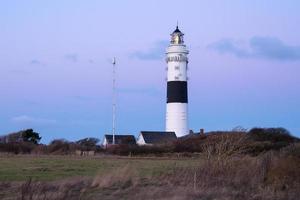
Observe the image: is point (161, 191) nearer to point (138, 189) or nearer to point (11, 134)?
point (138, 189)

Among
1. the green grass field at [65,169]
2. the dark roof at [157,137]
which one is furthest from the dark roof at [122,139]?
the green grass field at [65,169]

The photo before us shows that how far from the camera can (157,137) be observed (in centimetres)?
8894

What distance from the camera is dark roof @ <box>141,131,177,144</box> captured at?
81.9m

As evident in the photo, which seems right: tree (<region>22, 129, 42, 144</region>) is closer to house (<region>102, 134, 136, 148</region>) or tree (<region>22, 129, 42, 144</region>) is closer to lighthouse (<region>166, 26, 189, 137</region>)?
house (<region>102, 134, 136, 148</region>)

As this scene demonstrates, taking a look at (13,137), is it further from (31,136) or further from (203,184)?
(203,184)

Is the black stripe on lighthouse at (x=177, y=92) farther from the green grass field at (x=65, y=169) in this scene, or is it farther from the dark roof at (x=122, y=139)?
the green grass field at (x=65, y=169)

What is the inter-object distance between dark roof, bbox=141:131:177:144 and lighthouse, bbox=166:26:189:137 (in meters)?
0.89

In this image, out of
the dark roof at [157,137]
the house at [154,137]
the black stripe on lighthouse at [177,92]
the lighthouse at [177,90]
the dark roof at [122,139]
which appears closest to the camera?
the black stripe on lighthouse at [177,92]

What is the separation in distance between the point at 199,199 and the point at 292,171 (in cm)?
523

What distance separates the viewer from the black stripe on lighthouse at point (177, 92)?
7706cm

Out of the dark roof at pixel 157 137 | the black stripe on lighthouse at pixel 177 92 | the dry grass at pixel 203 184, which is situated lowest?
the dry grass at pixel 203 184

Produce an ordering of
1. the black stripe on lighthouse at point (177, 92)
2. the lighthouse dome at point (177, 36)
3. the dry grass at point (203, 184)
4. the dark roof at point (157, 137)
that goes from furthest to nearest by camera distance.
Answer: the lighthouse dome at point (177, 36) < the dark roof at point (157, 137) < the black stripe on lighthouse at point (177, 92) < the dry grass at point (203, 184)

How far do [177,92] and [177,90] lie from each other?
251 mm

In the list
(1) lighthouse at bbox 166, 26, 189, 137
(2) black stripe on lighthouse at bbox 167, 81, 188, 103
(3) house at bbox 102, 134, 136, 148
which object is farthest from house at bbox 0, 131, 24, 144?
(2) black stripe on lighthouse at bbox 167, 81, 188, 103
